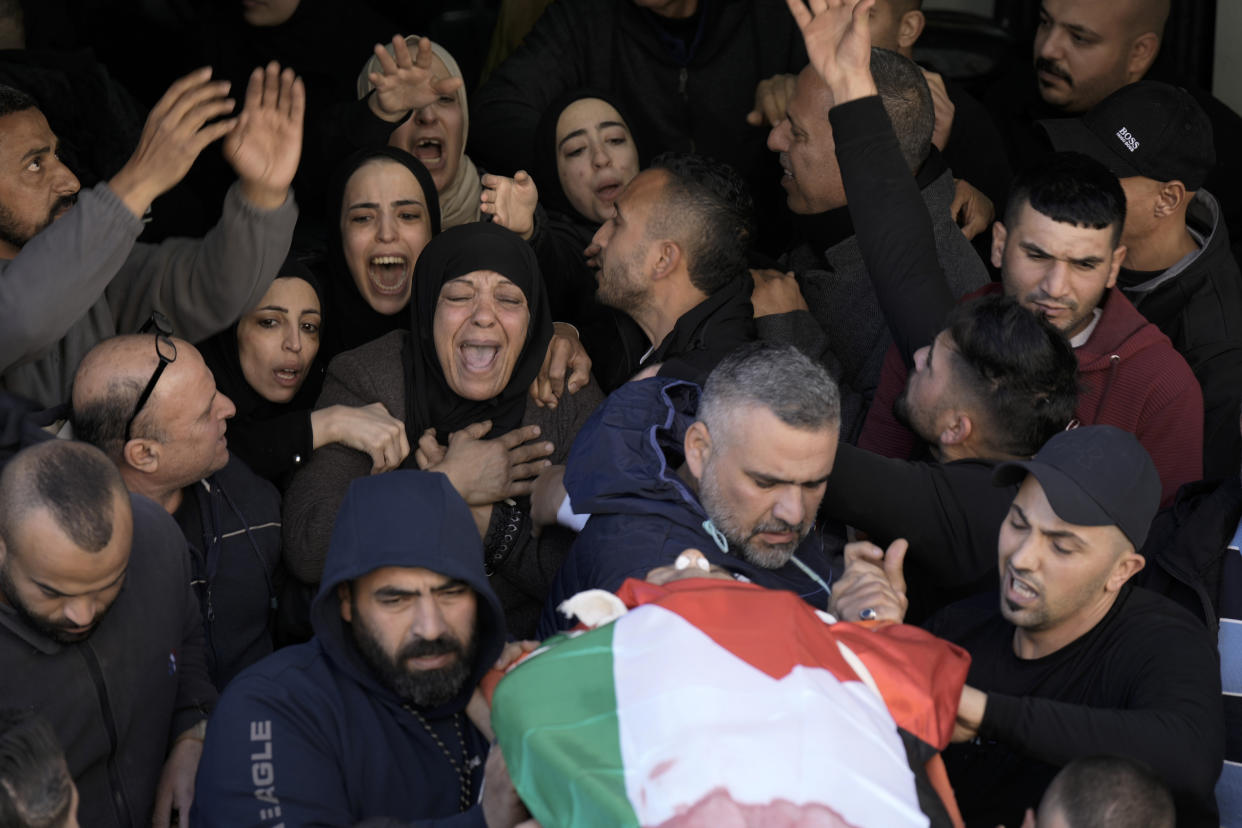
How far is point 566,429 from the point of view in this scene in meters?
4.07

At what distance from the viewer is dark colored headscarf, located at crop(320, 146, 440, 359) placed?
14.8 ft

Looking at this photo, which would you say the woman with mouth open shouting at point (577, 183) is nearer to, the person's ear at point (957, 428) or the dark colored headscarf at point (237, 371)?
the dark colored headscarf at point (237, 371)

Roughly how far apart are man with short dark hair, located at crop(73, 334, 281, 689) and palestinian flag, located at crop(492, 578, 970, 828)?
58.4 inches

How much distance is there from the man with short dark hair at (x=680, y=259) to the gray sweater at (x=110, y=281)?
1015 mm

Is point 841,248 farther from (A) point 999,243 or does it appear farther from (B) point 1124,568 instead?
(B) point 1124,568

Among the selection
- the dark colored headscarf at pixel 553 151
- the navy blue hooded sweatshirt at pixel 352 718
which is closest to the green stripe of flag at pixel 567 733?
the navy blue hooded sweatshirt at pixel 352 718

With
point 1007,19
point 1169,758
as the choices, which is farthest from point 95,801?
point 1007,19

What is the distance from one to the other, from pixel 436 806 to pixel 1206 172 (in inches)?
111

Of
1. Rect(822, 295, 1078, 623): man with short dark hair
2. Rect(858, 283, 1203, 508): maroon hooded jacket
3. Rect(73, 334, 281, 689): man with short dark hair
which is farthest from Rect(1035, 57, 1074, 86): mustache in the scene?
Rect(73, 334, 281, 689): man with short dark hair

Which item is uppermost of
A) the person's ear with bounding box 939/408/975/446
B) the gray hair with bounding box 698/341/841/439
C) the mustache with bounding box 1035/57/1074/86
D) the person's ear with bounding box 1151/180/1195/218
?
the gray hair with bounding box 698/341/841/439

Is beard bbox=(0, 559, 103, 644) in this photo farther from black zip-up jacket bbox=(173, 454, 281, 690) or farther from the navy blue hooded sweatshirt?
black zip-up jacket bbox=(173, 454, 281, 690)

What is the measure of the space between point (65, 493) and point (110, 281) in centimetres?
117

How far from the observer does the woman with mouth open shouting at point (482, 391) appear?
3.81 metres

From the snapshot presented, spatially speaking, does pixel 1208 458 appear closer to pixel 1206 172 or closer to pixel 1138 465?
pixel 1206 172
